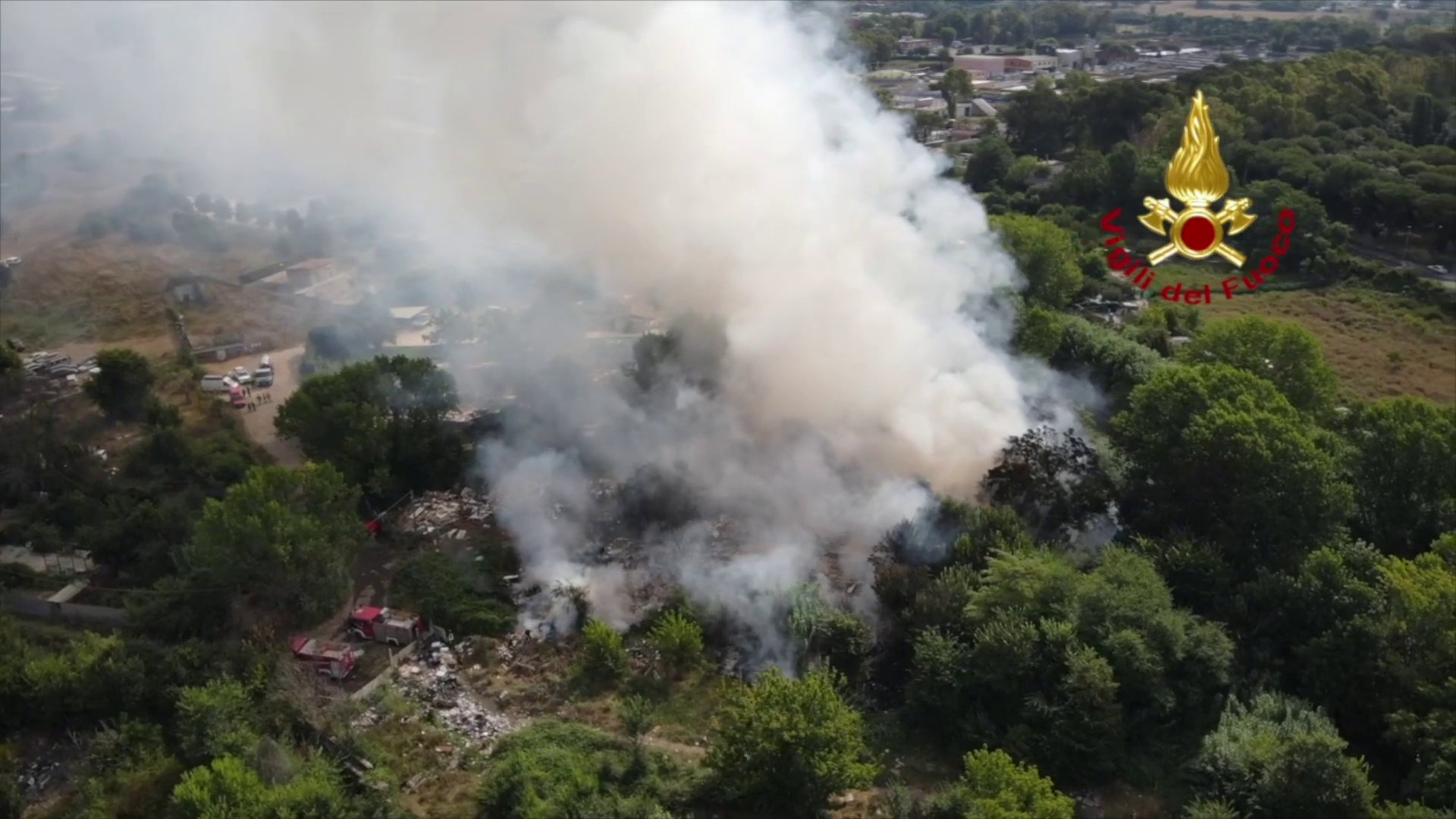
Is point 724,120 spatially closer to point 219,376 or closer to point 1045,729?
point 1045,729

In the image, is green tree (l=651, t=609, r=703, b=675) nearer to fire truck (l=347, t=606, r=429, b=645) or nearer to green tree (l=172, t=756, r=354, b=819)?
fire truck (l=347, t=606, r=429, b=645)

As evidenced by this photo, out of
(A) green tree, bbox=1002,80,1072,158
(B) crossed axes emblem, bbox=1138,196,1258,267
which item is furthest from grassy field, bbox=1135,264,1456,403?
(A) green tree, bbox=1002,80,1072,158

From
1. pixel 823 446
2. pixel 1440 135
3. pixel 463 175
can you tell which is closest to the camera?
pixel 823 446

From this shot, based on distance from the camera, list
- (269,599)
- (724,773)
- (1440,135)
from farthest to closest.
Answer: (1440,135), (269,599), (724,773)

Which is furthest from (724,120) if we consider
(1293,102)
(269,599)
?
(1293,102)

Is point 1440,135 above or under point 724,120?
under

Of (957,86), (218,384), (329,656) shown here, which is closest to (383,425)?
(329,656)
